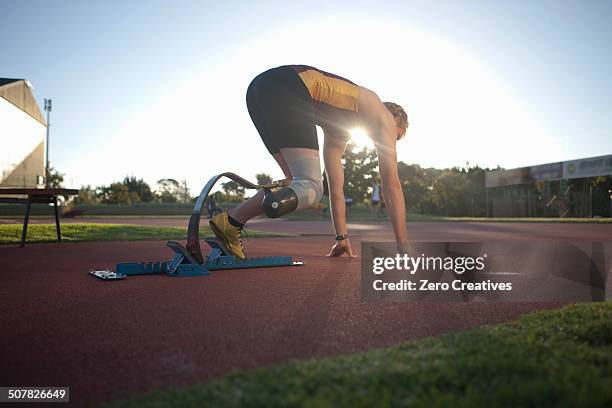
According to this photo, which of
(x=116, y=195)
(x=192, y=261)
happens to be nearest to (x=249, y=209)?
(x=192, y=261)

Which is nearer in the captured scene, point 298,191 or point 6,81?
point 298,191

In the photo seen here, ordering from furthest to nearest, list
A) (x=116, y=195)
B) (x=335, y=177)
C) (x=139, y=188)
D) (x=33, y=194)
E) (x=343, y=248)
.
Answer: (x=139, y=188) → (x=116, y=195) → (x=33, y=194) → (x=343, y=248) → (x=335, y=177)

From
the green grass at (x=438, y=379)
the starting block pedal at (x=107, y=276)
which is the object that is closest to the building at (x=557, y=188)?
→ the starting block pedal at (x=107, y=276)

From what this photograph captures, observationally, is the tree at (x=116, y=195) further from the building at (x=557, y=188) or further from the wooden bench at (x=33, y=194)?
the wooden bench at (x=33, y=194)

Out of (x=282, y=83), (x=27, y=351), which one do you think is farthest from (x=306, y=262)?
(x=27, y=351)

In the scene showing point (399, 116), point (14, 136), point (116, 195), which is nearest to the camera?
point (399, 116)

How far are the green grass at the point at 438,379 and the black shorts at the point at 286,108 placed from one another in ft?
6.77

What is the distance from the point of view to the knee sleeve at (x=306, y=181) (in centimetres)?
329

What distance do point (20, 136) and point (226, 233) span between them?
28190mm

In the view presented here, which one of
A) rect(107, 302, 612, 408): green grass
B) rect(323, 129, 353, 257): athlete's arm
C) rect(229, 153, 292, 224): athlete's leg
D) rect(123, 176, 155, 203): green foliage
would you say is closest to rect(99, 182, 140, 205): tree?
rect(123, 176, 155, 203): green foliage

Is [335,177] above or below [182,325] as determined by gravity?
above

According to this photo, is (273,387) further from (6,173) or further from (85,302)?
(6,173)

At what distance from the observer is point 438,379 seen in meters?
1.22

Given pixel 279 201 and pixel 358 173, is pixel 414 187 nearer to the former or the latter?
pixel 358 173
